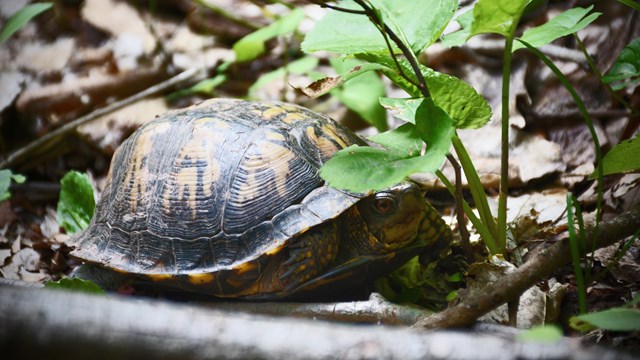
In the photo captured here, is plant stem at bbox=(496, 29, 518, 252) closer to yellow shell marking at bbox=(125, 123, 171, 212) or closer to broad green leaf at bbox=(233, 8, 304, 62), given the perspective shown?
yellow shell marking at bbox=(125, 123, 171, 212)

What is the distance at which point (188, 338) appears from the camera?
86cm

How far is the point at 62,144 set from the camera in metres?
3.59

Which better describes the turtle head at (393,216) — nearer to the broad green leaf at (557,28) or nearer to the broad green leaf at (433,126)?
the broad green leaf at (433,126)

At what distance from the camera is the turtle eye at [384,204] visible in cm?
190

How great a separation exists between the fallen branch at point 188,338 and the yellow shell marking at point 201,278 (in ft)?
3.48

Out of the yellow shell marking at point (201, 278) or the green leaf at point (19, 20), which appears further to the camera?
the green leaf at point (19, 20)

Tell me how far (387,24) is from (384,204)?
573 mm

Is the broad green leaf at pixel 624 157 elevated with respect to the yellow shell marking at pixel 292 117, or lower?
lower

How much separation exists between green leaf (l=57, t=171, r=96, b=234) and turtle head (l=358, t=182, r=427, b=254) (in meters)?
1.42

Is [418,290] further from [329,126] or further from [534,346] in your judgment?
[534,346]

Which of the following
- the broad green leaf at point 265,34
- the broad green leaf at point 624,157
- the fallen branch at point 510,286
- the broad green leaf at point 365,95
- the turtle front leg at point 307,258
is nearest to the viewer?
A: the fallen branch at point 510,286

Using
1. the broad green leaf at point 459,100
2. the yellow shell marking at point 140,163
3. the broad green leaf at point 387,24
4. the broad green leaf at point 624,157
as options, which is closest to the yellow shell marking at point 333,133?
the broad green leaf at point 387,24

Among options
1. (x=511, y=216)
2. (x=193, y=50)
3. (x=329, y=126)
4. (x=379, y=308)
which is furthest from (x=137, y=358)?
(x=193, y=50)

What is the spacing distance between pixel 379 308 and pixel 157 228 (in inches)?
33.2
